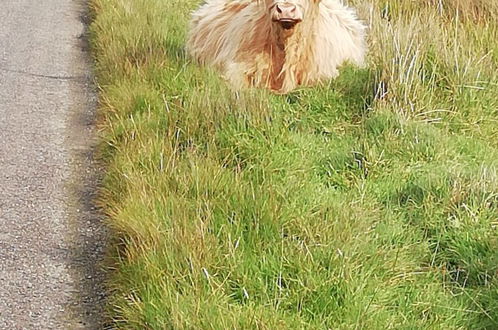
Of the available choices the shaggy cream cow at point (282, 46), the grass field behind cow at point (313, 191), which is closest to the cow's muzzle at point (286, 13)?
the shaggy cream cow at point (282, 46)

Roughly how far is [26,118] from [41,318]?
2.69 metres

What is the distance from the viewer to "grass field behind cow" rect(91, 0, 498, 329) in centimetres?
325

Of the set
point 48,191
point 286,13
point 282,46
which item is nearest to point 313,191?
point 48,191

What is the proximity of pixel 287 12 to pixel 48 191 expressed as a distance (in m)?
1.94

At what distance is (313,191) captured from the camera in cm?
417

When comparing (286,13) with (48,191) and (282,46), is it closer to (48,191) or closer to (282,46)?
(282,46)

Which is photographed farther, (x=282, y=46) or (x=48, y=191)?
(x=282, y=46)

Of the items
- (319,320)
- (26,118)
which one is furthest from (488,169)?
(26,118)

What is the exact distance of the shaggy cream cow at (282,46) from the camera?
568 centimetres

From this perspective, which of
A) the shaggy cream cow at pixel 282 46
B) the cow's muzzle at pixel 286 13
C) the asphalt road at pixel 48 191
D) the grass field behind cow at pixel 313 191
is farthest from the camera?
the shaggy cream cow at pixel 282 46

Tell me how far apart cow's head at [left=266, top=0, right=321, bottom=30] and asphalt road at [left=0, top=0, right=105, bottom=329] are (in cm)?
144

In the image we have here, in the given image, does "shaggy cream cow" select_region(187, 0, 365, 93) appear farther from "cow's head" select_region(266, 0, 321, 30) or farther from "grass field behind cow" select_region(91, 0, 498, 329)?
"grass field behind cow" select_region(91, 0, 498, 329)

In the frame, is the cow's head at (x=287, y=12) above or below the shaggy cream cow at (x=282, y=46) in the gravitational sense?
above

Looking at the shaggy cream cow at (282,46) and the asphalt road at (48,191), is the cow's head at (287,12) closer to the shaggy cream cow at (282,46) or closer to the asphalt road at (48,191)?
the shaggy cream cow at (282,46)
